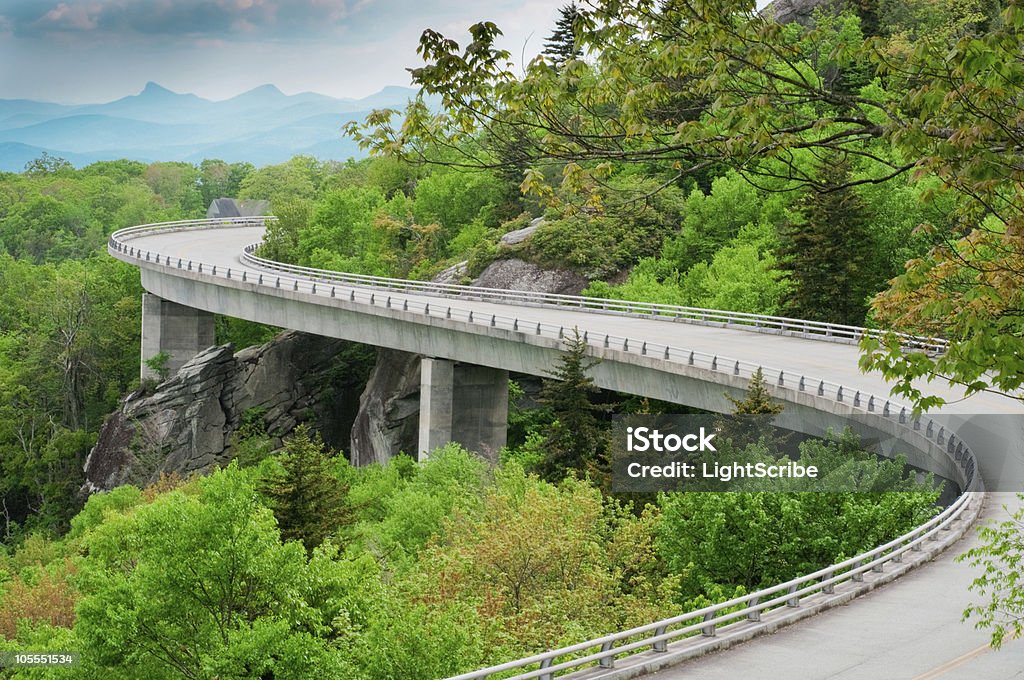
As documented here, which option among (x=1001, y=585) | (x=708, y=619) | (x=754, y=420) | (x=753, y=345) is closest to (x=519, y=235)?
(x=753, y=345)

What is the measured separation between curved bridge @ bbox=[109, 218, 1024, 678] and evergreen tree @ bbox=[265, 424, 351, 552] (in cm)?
1110

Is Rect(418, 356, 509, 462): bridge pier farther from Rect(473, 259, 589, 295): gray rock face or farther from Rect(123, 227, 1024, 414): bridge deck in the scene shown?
Rect(473, 259, 589, 295): gray rock face

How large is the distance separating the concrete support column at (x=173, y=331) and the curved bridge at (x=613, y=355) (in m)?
0.08

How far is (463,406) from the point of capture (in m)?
47.6

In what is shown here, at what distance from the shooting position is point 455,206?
79438 mm

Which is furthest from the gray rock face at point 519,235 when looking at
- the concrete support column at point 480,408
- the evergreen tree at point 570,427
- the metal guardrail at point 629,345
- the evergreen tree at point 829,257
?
the evergreen tree at point 570,427

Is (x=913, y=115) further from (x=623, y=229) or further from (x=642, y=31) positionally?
(x=623, y=229)

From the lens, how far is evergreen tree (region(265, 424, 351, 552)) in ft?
100

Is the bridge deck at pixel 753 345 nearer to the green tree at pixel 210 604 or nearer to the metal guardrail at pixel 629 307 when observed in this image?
the metal guardrail at pixel 629 307

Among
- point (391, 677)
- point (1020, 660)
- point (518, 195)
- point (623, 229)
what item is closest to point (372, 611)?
point (391, 677)

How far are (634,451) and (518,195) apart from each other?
4542 centimetres

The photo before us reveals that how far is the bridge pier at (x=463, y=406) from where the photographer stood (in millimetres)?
47156

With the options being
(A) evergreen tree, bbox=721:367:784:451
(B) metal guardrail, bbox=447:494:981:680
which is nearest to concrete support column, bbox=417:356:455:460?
(A) evergreen tree, bbox=721:367:784:451

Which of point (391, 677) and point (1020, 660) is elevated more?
point (1020, 660)
